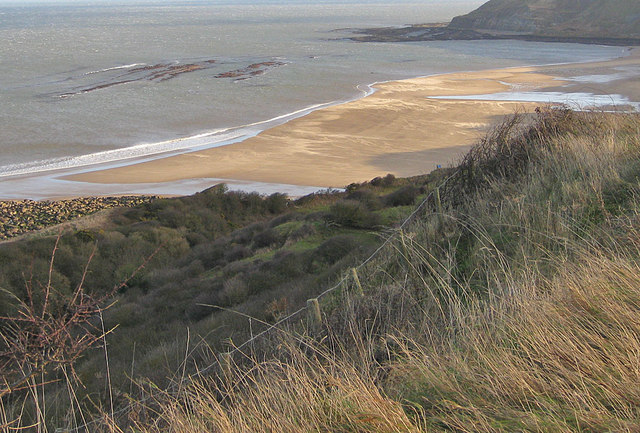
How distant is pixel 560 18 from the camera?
9469 cm

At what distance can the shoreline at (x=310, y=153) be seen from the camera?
23.2m

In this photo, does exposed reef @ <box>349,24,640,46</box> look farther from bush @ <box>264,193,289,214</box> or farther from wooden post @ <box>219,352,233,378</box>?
wooden post @ <box>219,352,233,378</box>

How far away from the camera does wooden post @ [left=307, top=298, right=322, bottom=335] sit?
3863 millimetres

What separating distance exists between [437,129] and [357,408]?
96.3 feet

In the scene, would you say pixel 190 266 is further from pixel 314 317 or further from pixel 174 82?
pixel 174 82

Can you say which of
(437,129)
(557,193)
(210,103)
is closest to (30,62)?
(210,103)

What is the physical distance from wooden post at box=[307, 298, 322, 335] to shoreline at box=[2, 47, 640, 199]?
1497cm

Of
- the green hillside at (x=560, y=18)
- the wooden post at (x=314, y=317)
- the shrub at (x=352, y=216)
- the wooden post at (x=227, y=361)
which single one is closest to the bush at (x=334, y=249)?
the shrub at (x=352, y=216)

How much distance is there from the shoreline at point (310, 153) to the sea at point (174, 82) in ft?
3.05

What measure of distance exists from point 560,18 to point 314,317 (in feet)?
346

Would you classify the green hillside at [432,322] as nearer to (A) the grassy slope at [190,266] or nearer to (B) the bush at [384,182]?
(A) the grassy slope at [190,266]

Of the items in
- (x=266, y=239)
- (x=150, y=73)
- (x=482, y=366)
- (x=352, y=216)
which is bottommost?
(x=266, y=239)

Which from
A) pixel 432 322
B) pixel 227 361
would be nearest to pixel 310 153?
pixel 432 322

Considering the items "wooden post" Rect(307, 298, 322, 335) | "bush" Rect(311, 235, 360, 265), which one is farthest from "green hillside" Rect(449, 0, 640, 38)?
"wooden post" Rect(307, 298, 322, 335)
